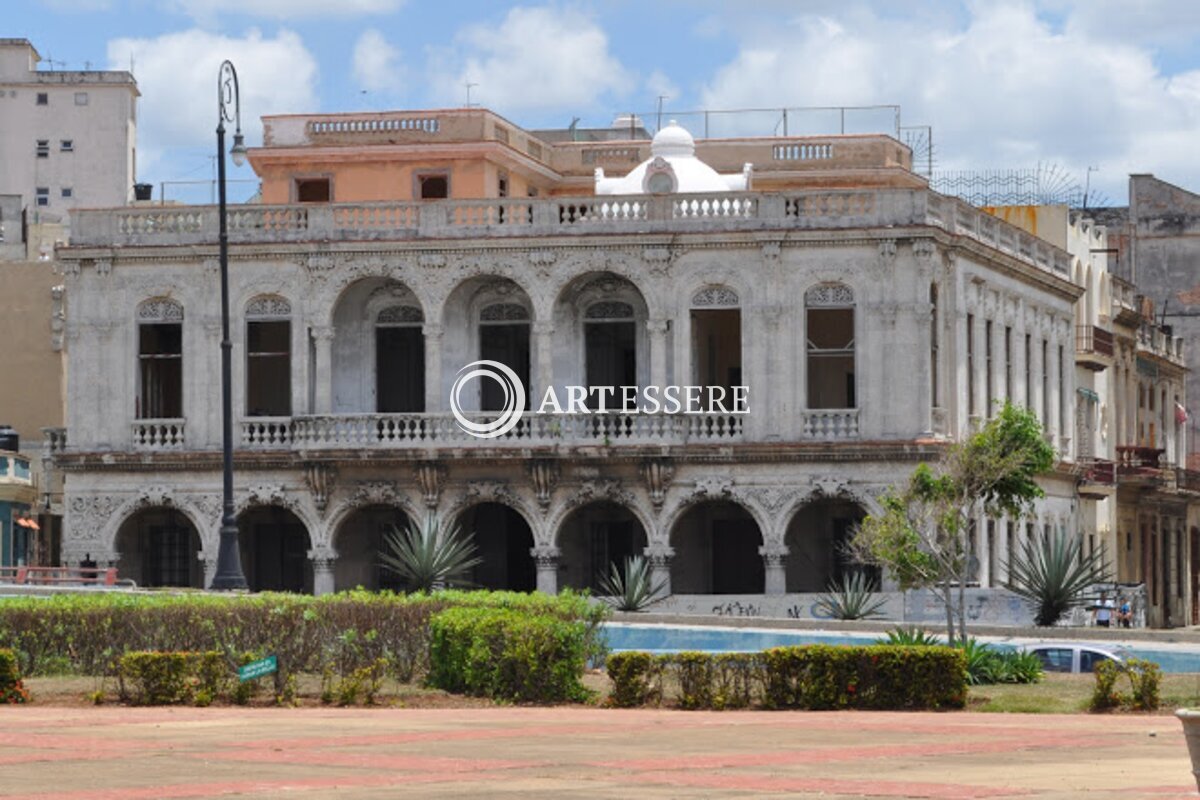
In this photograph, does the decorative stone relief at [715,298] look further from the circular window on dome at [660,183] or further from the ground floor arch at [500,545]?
Result: the ground floor arch at [500,545]

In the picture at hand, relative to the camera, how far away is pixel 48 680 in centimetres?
3441

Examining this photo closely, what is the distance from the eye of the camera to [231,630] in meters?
34.2

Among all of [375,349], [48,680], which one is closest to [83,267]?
[375,349]

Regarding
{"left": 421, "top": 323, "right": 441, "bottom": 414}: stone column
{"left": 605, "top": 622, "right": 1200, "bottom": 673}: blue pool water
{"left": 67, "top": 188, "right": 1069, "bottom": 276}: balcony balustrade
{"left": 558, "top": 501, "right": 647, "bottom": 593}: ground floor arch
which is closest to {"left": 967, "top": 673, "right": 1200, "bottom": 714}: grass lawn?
{"left": 605, "top": 622, "right": 1200, "bottom": 673}: blue pool water

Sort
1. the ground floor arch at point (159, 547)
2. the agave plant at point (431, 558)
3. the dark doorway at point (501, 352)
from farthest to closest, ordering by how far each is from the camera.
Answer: the ground floor arch at point (159, 547) → the dark doorway at point (501, 352) → the agave plant at point (431, 558)

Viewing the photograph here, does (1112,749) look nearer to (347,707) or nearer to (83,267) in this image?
(347,707)

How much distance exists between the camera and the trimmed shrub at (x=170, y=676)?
3175cm

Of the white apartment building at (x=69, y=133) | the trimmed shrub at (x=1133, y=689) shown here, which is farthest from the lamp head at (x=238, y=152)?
the white apartment building at (x=69, y=133)

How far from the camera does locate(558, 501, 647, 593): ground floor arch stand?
2323 inches

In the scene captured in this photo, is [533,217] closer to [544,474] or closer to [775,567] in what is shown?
[544,474]

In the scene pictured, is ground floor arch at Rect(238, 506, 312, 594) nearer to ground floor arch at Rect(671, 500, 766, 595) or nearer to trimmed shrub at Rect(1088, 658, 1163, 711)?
ground floor arch at Rect(671, 500, 766, 595)

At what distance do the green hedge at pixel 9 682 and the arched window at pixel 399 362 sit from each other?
28117 millimetres

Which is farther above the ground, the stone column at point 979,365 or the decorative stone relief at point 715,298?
the decorative stone relief at point 715,298

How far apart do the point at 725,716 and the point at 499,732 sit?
4.09m
